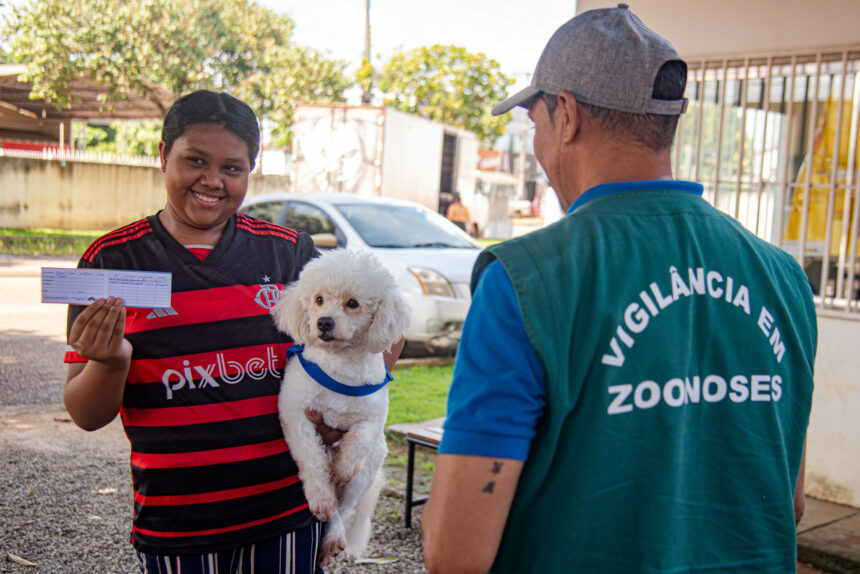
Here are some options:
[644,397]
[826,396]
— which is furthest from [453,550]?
[826,396]

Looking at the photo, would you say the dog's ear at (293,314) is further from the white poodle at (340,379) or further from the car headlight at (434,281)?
the car headlight at (434,281)

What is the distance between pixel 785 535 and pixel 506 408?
600mm

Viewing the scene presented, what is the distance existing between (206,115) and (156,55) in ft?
76.8

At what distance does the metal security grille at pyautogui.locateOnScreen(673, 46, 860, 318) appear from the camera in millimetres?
4895

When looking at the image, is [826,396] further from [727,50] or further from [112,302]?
[112,302]

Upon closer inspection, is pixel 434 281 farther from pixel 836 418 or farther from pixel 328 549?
pixel 328 549

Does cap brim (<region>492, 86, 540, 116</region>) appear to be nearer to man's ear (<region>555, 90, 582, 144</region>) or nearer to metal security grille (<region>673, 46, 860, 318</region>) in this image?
man's ear (<region>555, 90, 582, 144</region>)

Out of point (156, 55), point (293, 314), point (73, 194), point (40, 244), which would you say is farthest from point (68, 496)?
point (156, 55)

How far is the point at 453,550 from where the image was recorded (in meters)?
1.21

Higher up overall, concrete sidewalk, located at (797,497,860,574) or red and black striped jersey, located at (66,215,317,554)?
red and black striped jersey, located at (66,215,317,554)

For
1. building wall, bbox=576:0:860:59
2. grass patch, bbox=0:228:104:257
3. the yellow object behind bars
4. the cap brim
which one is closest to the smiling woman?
the cap brim

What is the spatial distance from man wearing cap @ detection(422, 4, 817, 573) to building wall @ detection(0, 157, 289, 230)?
831 inches

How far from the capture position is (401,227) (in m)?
9.00

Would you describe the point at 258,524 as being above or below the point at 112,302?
below
